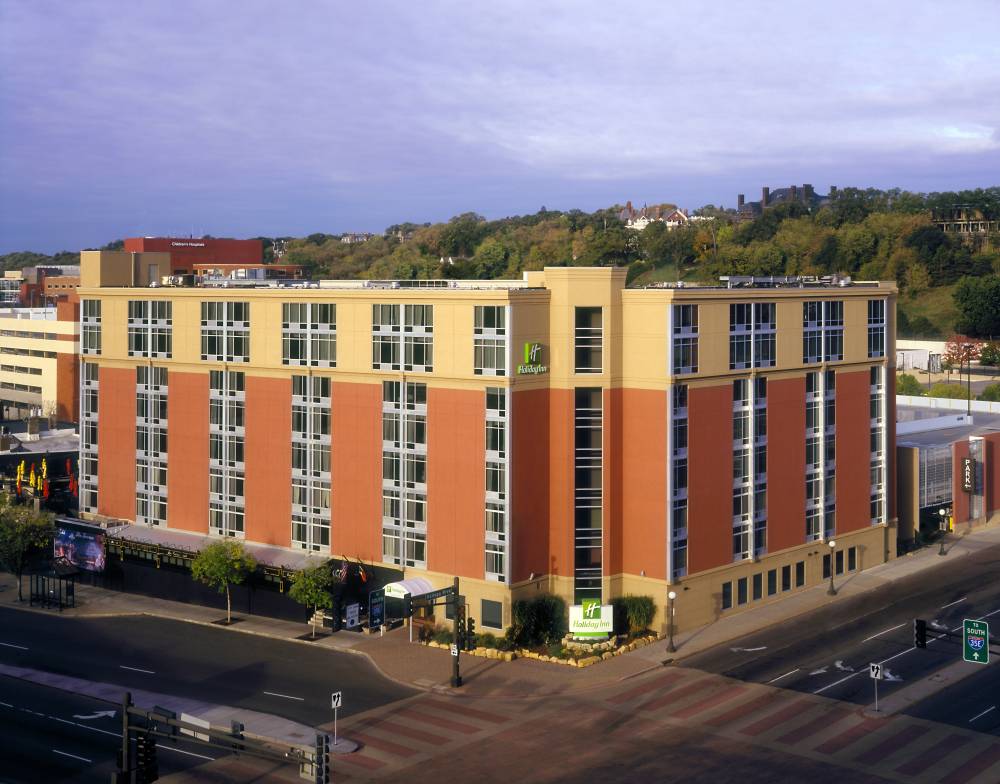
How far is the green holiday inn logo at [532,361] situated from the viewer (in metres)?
55.2

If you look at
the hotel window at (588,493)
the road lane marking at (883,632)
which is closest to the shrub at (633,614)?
the hotel window at (588,493)

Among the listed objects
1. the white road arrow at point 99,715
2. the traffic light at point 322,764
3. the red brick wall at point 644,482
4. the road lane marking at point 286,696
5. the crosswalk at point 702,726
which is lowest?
the white road arrow at point 99,715

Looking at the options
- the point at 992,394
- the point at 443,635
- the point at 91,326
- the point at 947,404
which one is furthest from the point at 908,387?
the point at 91,326

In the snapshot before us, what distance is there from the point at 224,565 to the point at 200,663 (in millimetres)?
6618

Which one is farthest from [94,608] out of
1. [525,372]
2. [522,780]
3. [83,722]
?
[522,780]

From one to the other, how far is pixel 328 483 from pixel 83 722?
18.7 m

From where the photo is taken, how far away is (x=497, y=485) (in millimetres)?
55188

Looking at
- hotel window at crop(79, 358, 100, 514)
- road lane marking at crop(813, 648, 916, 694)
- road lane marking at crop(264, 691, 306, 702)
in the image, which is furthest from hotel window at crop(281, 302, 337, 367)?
road lane marking at crop(813, 648, 916, 694)

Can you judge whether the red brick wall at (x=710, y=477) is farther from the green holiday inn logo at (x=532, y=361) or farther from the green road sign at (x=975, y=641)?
the green road sign at (x=975, y=641)

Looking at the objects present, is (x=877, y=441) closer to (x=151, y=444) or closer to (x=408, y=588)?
(x=408, y=588)

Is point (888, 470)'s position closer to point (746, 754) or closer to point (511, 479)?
point (511, 479)

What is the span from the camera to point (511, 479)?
54.9 m

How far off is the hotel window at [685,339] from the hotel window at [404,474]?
12.1 meters

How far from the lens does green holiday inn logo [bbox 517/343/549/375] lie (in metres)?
55.2
